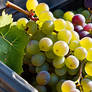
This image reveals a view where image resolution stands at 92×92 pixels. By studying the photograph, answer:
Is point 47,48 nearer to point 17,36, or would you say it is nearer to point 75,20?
point 17,36

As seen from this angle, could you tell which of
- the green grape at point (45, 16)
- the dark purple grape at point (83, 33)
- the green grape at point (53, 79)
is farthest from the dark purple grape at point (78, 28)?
the green grape at point (53, 79)

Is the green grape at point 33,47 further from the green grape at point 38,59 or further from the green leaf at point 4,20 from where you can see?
the green leaf at point 4,20

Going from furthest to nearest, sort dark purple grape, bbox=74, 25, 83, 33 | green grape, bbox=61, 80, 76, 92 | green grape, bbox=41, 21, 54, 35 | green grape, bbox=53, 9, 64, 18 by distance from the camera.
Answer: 1. green grape, bbox=53, 9, 64, 18
2. dark purple grape, bbox=74, 25, 83, 33
3. green grape, bbox=41, 21, 54, 35
4. green grape, bbox=61, 80, 76, 92

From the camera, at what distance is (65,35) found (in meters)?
0.62

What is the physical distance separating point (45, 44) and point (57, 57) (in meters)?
0.05

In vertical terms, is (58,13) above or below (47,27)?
below

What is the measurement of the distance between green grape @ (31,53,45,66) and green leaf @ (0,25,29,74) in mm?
45

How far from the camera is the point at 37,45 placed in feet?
2.07

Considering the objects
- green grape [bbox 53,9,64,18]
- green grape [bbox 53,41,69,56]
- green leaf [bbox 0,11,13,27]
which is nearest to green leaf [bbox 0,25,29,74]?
green leaf [bbox 0,11,13,27]

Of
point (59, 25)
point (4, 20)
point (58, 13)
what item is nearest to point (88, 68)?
point (59, 25)

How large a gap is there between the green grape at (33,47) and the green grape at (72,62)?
0.10m

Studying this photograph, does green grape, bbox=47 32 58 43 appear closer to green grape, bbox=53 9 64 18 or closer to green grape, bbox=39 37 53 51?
green grape, bbox=39 37 53 51

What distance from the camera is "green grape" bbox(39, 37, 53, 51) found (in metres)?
0.60

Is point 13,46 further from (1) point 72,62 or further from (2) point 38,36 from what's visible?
(1) point 72,62
